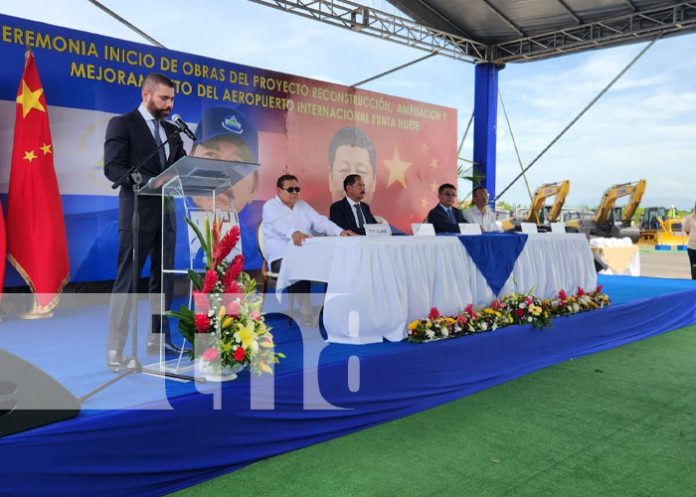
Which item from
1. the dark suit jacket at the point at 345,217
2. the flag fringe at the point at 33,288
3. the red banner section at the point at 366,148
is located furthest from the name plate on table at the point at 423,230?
the red banner section at the point at 366,148

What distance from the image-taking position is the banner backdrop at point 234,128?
4.89m

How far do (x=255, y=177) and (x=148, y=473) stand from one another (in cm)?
460

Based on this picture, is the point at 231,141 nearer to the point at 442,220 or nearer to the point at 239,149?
the point at 239,149

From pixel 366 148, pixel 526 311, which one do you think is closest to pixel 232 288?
pixel 526 311

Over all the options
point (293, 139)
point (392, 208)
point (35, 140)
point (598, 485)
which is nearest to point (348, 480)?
point (598, 485)

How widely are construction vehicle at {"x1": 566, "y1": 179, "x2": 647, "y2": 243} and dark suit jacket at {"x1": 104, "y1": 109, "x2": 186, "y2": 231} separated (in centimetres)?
1535

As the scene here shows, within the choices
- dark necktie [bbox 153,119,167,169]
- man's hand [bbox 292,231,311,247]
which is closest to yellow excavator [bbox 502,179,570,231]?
man's hand [bbox 292,231,311,247]

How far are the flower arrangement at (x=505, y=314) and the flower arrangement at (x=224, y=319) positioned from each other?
3.73 ft

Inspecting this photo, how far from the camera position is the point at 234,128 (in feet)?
20.2

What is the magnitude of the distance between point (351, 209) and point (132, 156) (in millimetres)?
2317

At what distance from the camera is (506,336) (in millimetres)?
3658

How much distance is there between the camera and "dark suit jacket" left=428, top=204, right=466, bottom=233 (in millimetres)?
4941

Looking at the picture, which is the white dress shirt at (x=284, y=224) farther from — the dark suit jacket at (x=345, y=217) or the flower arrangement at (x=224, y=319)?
the flower arrangement at (x=224, y=319)

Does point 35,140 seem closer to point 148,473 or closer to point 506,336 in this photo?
point 148,473
